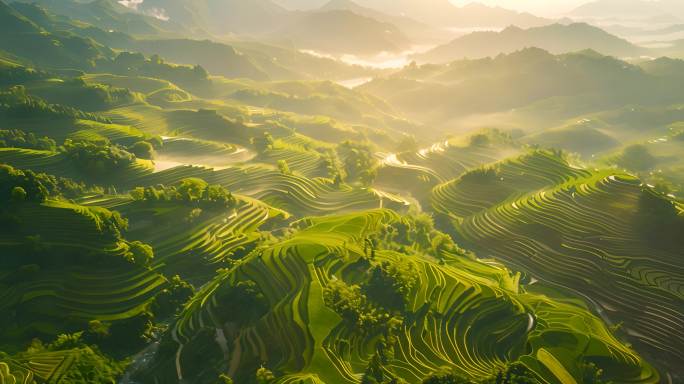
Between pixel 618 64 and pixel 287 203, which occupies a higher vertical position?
pixel 618 64

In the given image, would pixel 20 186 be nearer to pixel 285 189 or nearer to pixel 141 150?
pixel 141 150

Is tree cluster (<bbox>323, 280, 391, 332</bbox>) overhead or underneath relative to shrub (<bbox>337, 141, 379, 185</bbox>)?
overhead

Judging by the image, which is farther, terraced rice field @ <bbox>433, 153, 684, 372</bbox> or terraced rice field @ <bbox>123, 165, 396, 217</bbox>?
terraced rice field @ <bbox>123, 165, 396, 217</bbox>

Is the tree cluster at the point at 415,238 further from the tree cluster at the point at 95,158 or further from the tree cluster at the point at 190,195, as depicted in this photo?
the tree cluster at the point at 95,158

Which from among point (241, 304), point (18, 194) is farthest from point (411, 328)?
point (18, 194)

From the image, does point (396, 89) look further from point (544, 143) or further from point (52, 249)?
point (52, 249)

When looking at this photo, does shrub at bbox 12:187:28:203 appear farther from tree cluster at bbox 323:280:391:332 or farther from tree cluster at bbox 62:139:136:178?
tree cluster at bbox 323:280:391:332

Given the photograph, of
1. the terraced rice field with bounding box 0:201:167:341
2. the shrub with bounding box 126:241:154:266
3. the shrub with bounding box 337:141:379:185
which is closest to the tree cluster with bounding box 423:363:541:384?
the terraced rice field with bounding box 0:201:167:341

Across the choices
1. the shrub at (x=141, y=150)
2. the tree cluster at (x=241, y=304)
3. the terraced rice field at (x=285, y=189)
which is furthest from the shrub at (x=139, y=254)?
the shrub at (x=141, y=150)

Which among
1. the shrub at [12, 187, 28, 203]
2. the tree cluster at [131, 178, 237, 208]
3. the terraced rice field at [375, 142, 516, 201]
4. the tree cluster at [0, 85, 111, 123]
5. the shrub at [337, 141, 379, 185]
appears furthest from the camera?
the terraced rice field at [375, 142, 516, 201]

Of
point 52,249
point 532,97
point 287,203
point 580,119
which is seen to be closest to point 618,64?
point 532,97
